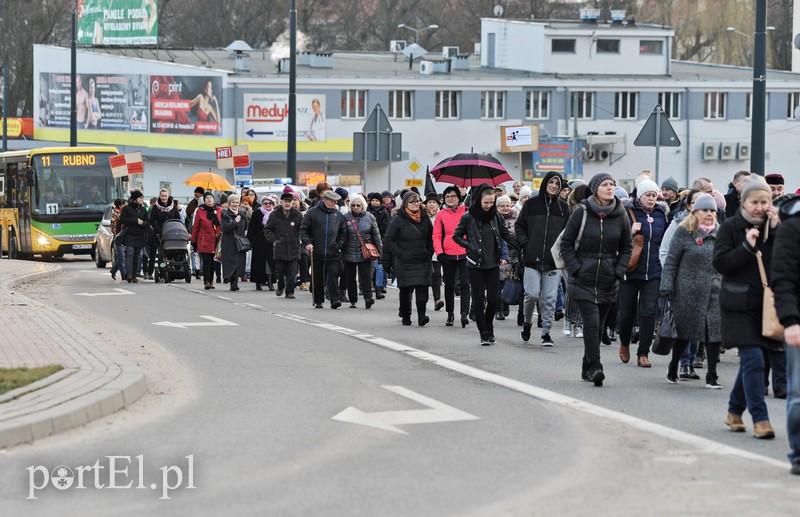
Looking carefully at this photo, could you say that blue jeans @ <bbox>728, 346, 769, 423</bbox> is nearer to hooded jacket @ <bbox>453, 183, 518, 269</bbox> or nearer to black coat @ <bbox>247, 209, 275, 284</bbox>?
hooded jacket @ <bbox>453, 183, 518, 269</bbox>

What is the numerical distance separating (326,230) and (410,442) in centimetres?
1309

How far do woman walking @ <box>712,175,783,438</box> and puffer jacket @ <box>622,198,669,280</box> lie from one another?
4612 mm

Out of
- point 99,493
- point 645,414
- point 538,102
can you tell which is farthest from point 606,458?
point 538,102

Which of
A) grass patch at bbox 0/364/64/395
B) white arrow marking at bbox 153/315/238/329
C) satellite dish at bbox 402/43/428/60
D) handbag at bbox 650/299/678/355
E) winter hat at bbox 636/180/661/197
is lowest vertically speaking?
white arrow marking at bbox 153/315/238/329

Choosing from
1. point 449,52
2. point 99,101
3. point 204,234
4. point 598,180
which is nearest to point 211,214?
point 204,234

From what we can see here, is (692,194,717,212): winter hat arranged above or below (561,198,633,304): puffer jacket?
above

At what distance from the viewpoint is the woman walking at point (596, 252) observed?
43.1 ft

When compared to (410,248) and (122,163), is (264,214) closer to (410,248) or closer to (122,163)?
(410,248)

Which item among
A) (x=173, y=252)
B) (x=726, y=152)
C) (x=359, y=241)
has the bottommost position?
(x=173, y=252)

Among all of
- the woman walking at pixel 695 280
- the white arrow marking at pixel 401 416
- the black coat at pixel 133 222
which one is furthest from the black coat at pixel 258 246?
the white arrow marking at pixel 401 416

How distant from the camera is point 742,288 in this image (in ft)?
32.6

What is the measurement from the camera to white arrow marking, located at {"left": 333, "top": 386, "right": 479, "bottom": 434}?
10.4m

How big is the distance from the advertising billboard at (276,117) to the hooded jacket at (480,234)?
61357 mm

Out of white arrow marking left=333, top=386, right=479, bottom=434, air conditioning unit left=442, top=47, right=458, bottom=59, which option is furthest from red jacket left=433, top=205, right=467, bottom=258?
air conditioning unit left=442, top=47, right=458, bottom=59
